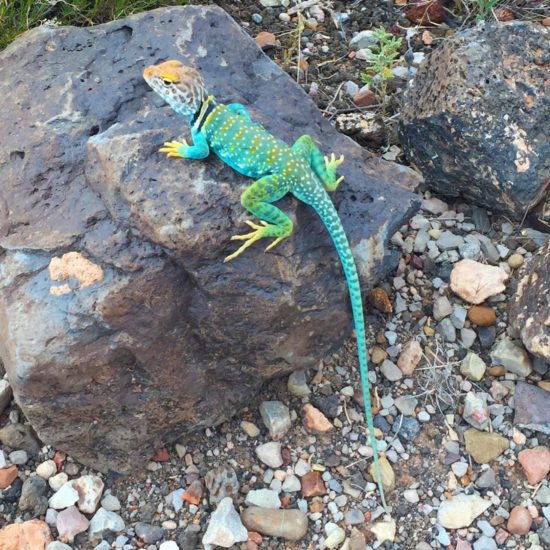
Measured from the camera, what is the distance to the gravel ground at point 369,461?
10.2ft

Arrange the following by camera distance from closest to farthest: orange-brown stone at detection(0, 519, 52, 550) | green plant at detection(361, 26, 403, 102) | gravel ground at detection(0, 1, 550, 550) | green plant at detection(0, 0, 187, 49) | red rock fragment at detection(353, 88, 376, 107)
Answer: orange-brown stone at detection(0, 519, 52, 550)
gravel ground at detection(0, 1, 550, 550)
green plant at detection(361, 26, 403, 102)
green plant at detection(0, 0, 187, 49)
red rock fragment at detection(353, 88, 376, 107)

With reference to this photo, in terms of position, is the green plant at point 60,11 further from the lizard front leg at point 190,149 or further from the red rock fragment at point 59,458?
the red rock fragment at point 59,458

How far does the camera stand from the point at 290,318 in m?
2.98

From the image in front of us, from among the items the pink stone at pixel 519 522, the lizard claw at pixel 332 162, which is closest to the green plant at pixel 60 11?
the lizard claw at pixel 332 162

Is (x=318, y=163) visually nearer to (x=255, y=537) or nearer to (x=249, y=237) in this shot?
(x=249, y=237)

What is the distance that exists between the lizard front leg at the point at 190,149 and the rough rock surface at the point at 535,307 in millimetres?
1620

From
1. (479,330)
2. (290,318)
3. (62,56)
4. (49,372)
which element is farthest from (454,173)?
(49,372)

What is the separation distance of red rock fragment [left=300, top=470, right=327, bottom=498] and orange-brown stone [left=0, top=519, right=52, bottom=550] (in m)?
1.05

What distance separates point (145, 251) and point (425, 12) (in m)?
3.20

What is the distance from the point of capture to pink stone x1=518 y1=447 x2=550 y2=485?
3256 millimetres

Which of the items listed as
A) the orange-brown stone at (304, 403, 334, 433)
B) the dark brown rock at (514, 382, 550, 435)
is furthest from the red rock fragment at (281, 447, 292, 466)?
the dark brown rock at (514, 382, 550, 435)

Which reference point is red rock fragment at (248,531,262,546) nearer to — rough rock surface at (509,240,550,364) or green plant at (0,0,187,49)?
rough rock surface at (509,240,550,364)

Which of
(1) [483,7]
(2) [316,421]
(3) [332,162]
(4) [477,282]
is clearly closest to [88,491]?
(2) [316,421]

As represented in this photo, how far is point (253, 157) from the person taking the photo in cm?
286
